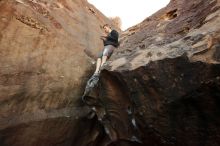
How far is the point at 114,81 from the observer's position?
644cm

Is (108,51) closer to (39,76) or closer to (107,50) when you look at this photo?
(107,50)

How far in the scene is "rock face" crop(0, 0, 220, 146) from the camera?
5.01 meters

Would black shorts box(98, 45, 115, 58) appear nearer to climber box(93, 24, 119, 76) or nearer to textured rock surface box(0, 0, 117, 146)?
climber box(93, 24, 119, 76)

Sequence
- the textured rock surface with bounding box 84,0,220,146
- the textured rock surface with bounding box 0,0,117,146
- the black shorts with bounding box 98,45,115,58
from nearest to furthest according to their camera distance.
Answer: the textured rock surface with bounding box 84,0,220,146
the textured rock surface with bounding box 0,0,117,146
the black shorts with bounding box 98,45,115,58

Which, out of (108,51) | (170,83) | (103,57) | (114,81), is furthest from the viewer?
(108,51)

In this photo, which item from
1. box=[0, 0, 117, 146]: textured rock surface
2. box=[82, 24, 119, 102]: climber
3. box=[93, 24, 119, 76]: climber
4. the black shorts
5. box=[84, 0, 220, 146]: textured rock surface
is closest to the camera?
box=[84, 0, 220, 146]: textured rock surface

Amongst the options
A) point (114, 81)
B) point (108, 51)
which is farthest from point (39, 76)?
point (108, 51)

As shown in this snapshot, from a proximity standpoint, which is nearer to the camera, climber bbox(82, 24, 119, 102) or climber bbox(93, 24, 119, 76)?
climber bbox(82, 24, 119, 102)

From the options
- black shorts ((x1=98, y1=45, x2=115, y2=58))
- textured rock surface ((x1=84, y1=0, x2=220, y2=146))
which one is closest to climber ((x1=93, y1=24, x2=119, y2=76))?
black shorts ((x1=98, y1=45, x2=115, y2=58))

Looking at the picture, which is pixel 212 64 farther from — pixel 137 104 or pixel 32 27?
pixel 32 27

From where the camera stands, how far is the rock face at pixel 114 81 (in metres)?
5.01

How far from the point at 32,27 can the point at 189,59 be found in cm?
409

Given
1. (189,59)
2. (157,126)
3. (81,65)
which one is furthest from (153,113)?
(81,65)

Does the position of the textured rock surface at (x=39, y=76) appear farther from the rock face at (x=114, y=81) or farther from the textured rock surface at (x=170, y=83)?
the textured rock surface at (x=170, y=83)
